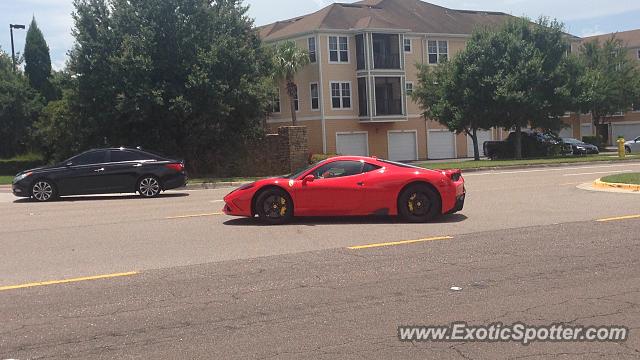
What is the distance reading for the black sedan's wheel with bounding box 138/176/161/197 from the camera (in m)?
19.1

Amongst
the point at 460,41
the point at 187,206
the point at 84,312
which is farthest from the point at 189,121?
the point at 460,41

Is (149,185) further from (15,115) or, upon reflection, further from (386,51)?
(386,51)

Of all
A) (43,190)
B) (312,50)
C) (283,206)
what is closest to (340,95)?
(312,50)

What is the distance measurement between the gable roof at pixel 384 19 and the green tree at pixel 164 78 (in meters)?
16.2

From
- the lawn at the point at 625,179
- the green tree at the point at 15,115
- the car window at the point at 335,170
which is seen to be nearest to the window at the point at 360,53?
the green tree at the point at 15,115

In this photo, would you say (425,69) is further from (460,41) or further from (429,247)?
(429,247)

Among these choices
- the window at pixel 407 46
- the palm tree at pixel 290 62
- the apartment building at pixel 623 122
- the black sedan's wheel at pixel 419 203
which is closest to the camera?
the black sedan's wheel at pixel 419 203

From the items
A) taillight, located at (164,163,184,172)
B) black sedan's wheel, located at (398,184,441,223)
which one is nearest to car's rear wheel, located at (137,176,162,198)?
taillight, located at (164,163,184,172)

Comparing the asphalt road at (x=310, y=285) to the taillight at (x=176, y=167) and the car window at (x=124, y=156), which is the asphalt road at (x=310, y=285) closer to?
the car window at (x=124, y=156)

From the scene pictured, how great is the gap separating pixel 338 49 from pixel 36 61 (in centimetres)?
2249

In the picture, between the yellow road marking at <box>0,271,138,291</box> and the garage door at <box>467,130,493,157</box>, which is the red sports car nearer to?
the yellow road marking at <box>0,271,138,291</box>

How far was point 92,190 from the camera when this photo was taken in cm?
1877

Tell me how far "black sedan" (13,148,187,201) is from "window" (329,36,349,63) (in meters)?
29.7

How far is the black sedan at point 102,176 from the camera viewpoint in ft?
61.3
